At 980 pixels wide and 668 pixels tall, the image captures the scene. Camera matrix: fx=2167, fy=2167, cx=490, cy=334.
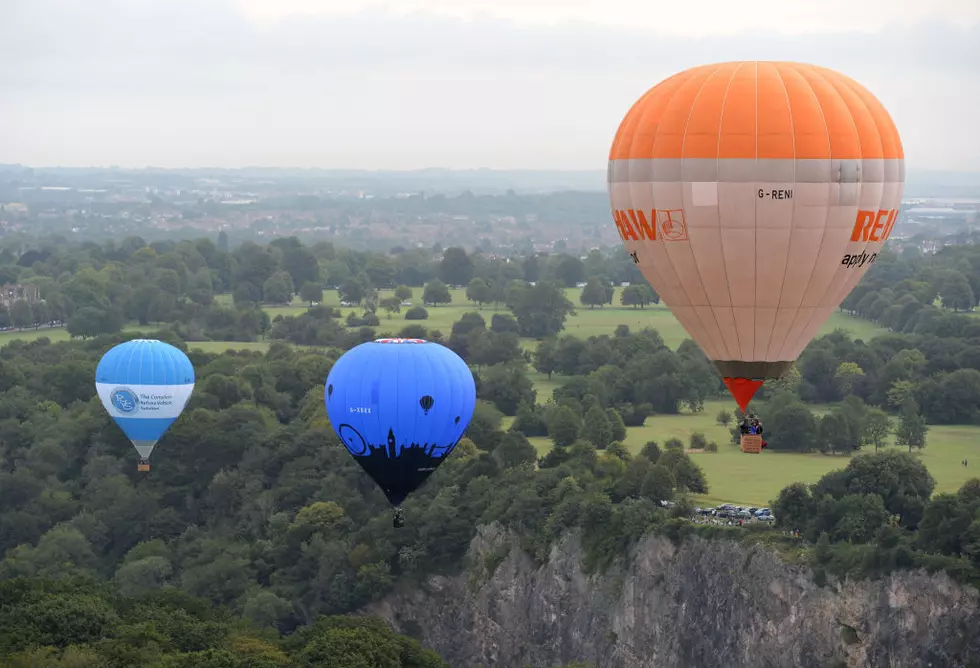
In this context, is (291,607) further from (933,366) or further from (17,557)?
(933,366)

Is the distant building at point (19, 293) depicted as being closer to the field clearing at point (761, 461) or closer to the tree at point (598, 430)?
the field clearing at point (761, 461)

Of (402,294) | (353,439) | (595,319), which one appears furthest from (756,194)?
(402,294)

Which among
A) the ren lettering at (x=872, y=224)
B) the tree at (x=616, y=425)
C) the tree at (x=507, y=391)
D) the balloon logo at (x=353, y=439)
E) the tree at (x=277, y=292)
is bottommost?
the tree at (x=277, y=292)

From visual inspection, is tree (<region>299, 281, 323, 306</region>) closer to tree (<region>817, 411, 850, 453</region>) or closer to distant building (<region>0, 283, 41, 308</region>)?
distant building (<region>0, 283, 41, 308</region>)

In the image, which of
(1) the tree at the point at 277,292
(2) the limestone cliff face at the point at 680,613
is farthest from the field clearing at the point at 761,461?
(1) the tree at the point at 277,292

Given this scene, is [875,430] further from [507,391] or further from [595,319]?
[595,319]

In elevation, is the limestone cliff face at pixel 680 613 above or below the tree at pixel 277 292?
above
